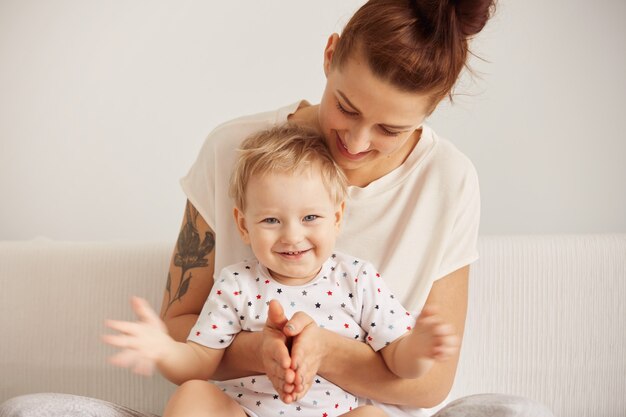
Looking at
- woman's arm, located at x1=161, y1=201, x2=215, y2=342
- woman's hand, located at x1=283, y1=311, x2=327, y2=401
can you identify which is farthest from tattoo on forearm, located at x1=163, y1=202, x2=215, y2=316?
woman's hand, located at x1=283, y1=311, x2=327, y2=401

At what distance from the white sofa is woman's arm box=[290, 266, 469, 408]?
0.48m

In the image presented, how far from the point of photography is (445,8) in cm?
142

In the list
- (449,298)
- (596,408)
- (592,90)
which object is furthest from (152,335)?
(592,90)

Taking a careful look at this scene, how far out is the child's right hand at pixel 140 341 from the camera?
1.22 meters

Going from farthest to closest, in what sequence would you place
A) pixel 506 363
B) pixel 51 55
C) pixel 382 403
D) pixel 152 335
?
pixel 51 55, pixel 506 363, pixel 382 403, pixel 152 335

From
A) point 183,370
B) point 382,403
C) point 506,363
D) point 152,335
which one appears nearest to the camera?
point 152,335

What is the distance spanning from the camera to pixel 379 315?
1.45 meters

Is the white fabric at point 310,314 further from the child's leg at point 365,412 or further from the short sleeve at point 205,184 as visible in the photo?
the short sleeve at point 205,184

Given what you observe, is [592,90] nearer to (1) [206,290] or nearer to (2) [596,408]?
(2) [596,408]

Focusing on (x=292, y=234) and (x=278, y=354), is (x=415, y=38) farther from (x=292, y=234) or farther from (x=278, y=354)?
(x=278, y=354)

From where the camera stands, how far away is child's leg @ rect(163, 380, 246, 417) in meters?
1.33

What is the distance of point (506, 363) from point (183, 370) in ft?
3.33

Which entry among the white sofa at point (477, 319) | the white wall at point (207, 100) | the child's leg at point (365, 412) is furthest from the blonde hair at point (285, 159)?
the white wall at point (207, 100)

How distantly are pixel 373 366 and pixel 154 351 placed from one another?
386 mm
